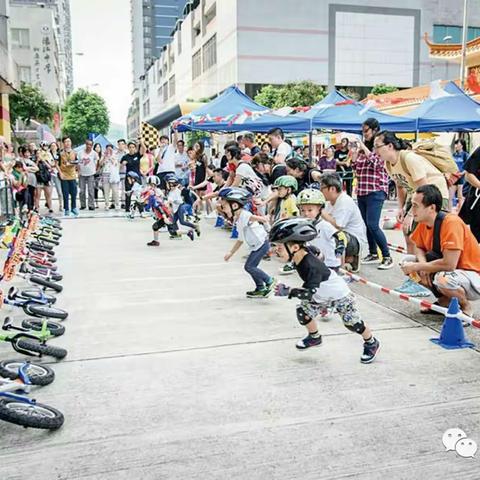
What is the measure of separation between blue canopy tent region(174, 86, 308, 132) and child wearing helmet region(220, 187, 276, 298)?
24.1 feet

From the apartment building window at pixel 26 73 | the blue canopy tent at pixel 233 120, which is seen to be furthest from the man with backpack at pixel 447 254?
the apartment building window at pixel 26 73

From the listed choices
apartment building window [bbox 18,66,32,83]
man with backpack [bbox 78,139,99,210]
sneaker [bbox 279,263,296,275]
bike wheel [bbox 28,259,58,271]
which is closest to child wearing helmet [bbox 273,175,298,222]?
sneaker [bbox 279,263,296,275]

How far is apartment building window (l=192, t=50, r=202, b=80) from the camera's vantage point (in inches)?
2613

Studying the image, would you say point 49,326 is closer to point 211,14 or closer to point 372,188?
point 372,188

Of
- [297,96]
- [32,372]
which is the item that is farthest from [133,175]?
[297,96]

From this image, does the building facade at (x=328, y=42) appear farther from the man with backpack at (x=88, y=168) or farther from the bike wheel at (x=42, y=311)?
the bike wheel at (x=42, y=311)

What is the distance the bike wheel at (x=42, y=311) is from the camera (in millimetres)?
5529

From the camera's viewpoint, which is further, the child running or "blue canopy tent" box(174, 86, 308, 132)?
"blue canopy tent" box(174, 86, 308, 132)

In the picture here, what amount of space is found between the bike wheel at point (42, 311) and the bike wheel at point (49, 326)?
0.25m

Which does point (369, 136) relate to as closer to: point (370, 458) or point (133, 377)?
point (133, 377)

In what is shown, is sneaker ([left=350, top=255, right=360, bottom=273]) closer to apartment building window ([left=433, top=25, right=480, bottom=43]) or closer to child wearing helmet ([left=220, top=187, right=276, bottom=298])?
child wearing helmet ([left=220, top=187, right=276, bottom=298])

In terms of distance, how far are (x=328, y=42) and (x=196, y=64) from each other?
69.1ft

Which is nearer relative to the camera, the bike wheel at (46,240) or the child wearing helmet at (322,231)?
the child wearing helmet at (322,231)

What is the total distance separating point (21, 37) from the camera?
217 feet
